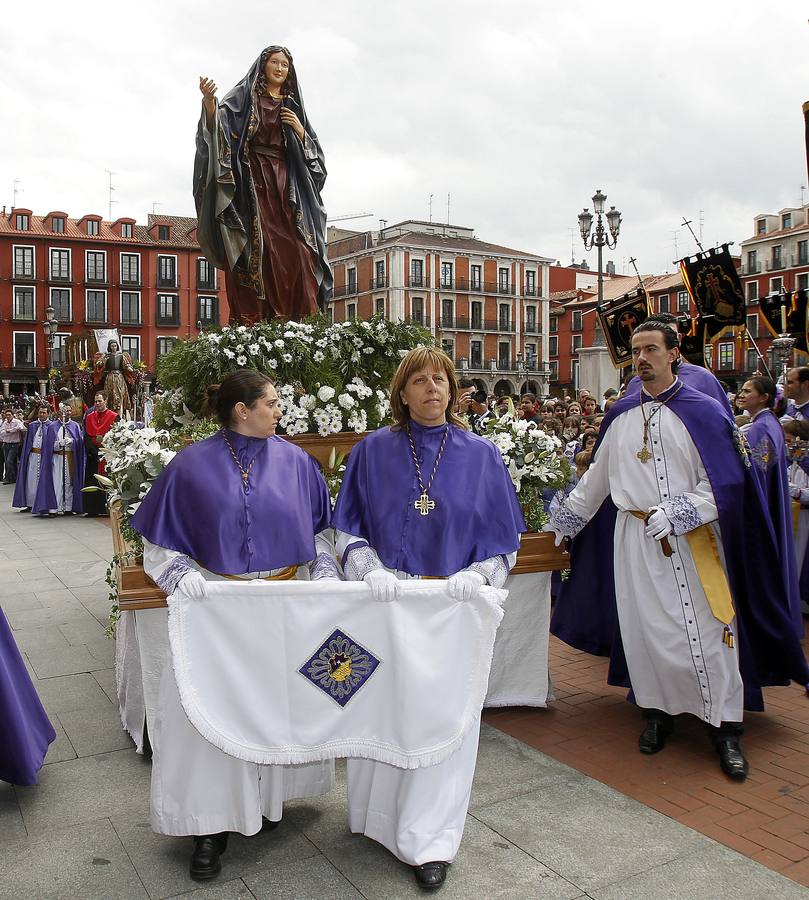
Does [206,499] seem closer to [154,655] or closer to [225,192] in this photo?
[154,655]

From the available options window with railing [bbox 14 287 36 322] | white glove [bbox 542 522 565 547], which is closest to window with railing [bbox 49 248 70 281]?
window with railing [bbox 14 287 36 322]

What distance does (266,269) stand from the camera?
21.9 ft

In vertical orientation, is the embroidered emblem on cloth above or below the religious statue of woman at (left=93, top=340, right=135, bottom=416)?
below

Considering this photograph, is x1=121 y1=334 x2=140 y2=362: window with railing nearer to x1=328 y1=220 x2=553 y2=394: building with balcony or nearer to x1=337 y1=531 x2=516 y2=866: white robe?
x1=328 y1=220 x2=553 y2=394: building with balcony

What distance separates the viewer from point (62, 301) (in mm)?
53906

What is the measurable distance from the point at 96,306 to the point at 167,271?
16.0ft

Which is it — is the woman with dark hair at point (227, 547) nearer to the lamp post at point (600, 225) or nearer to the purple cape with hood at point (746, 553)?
the purple cape with hood at point (746, 553)

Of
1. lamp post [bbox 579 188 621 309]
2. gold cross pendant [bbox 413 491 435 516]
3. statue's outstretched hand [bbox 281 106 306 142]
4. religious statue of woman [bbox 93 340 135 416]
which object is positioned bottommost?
gold cross pendant [bbox 413 491 435 516]

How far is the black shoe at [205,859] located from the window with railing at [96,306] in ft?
181

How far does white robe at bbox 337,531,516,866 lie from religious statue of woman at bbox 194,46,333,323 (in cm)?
413

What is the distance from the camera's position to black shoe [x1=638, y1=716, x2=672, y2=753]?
14.6 feet

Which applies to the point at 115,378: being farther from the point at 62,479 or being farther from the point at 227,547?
the point at 227,547

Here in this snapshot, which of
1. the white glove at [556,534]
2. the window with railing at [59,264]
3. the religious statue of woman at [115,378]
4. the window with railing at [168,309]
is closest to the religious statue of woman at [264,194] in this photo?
the white glove at [556,534]

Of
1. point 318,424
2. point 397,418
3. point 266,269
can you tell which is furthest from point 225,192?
point 397,418
